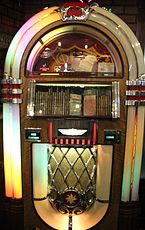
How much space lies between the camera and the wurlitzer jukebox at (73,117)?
175 centimetres

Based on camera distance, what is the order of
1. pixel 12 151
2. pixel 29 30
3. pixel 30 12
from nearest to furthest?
1. pixel 29 30
2. pixel 12 151
3. pixel 30 12

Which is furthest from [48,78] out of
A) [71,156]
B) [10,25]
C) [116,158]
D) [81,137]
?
[10,25]

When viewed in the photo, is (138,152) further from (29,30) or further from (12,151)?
(29,30)

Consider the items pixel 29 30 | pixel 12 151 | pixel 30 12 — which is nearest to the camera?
pixel 29 30

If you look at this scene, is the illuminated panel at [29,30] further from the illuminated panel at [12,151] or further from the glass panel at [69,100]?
the illuminated panel at [12,151]

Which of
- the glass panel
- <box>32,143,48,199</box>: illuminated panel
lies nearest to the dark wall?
the glass panel

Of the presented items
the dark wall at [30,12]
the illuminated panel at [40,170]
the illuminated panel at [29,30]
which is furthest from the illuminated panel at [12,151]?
the dark wall at [30,12]

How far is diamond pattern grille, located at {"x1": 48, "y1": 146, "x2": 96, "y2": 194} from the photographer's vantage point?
1.91 metres

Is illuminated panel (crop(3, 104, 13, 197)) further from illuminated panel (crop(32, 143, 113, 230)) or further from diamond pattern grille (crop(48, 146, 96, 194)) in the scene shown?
diamond pattern grille (crop(48, 146, 96, 194))

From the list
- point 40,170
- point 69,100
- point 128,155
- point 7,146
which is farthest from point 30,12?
point 128,155

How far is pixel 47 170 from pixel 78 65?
82cm

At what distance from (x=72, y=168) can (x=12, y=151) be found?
46cm

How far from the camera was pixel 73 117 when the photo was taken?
1.78 m

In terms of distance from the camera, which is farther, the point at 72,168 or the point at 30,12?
the point at 30,12
